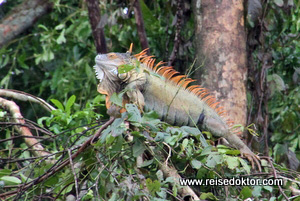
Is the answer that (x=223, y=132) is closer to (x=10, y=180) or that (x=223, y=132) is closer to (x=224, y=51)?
(x=224, y=51)

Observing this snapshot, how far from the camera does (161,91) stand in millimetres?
3711

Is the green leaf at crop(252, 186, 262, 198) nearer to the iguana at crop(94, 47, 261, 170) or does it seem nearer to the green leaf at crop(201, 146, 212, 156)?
the green leaf at crop(201, 146, 212, 156)

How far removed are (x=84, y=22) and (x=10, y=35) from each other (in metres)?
1.17

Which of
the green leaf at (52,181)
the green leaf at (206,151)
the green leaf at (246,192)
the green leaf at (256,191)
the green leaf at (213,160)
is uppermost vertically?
the green leaf at (206,151)

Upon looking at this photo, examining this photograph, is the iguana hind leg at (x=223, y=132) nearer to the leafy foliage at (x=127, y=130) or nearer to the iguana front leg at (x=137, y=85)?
the leafy foliage at (x=127, y=130)

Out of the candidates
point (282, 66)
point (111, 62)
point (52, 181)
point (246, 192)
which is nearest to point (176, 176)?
point (246, 192)

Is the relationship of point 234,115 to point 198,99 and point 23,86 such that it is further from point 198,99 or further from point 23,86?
point 23,86

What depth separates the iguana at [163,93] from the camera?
3.60 metres

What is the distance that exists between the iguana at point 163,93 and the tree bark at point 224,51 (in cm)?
11

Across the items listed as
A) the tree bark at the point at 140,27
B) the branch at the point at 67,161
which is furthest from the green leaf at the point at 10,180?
the tree bark at the point at 140,27

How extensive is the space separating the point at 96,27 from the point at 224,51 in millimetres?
1232

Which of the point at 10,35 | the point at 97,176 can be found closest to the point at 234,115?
the point at 97,176

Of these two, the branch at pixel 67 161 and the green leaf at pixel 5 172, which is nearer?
the branch at pixel 67 161

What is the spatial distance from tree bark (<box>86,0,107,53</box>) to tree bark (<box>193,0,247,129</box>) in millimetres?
890
